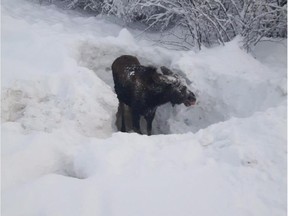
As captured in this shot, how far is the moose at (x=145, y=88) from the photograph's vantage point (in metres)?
5.92

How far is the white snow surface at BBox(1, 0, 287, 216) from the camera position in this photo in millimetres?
3209

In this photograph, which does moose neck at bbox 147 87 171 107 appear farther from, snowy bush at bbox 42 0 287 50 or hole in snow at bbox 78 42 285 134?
snowy bush at bbox 42 0 287 50

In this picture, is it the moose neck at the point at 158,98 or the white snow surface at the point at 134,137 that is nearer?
the white snow surface at the point at 134,137

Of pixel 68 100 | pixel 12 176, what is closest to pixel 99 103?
pixel 68 100

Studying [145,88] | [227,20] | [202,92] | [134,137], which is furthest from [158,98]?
[134,137]

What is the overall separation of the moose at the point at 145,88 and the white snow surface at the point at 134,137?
1.00ft

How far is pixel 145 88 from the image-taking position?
20.0ft

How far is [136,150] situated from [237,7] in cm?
400

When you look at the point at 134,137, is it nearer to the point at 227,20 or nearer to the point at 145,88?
the point at 145,88

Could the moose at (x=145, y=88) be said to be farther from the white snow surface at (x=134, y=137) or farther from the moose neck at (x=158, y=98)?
the white snow surface at (x=134, y=137)

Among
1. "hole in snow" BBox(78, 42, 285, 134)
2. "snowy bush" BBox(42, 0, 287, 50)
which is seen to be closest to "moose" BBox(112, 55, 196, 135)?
"hole in snow" BBox(78, 42, 285, 134)

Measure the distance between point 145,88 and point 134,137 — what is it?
2057 mm

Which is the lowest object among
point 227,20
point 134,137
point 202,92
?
point 202,92

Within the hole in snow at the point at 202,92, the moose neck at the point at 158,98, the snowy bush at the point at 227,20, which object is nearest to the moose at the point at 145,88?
the moose neck at the point at 158,98
